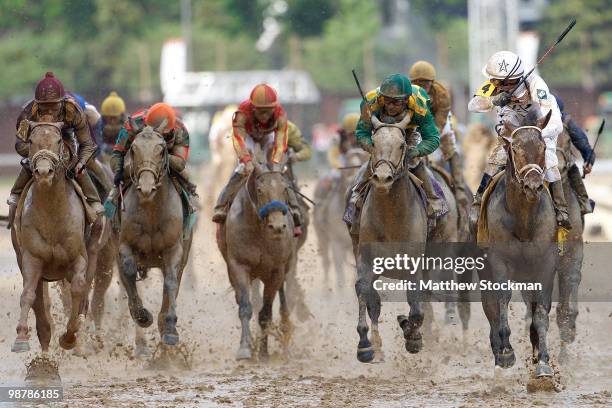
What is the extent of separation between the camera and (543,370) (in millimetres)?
10312

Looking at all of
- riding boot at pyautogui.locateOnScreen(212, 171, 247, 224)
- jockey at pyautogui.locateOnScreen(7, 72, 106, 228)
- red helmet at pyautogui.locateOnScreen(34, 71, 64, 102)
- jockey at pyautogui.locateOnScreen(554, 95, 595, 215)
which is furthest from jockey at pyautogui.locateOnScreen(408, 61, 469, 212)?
red helmet at pyautogui.locateOnScreen(34, 71, 64, 102)

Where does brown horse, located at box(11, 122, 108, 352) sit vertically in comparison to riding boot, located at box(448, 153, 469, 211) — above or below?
below

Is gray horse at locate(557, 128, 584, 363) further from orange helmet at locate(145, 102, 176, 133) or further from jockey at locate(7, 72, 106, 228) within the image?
jockey at locate(7, 72, 106, 228)

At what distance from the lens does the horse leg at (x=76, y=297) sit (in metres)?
11.2

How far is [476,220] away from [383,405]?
1.95 m

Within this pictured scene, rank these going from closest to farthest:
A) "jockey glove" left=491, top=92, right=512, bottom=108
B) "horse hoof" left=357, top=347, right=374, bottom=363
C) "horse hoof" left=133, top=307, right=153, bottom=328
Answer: "horse hoof" left=357, top=347, right=374, bottom=363 < "jockey glove" left=491, top=92, right=512, bottom=108 < "horse hoof" left=133, top=307, right=153, bottom=328

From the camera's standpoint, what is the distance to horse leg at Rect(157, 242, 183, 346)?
11602mm

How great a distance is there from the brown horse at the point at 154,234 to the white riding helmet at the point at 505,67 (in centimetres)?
288

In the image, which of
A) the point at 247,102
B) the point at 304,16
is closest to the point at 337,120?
the point at 304,16

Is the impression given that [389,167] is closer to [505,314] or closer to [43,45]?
[505,314]

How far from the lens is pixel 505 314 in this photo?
10.6 metres

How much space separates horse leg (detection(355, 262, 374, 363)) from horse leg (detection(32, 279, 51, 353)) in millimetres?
2632

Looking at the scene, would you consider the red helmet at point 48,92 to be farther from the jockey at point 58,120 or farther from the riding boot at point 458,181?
the riding boot at point 458,181

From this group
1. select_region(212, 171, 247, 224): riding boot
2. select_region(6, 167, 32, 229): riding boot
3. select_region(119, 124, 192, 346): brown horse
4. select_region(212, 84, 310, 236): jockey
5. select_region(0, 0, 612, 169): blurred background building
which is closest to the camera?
select_region(6, 167, 32, 229): riding boot
